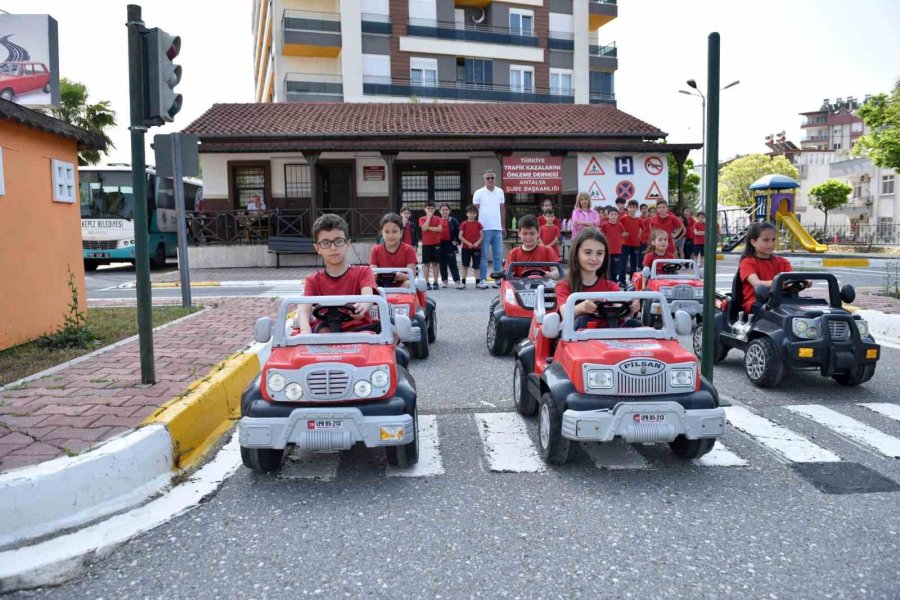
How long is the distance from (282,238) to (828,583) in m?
19.2

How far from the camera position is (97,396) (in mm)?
4992

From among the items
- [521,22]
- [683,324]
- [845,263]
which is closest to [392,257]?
[683,324]

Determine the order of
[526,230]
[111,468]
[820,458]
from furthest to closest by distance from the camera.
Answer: [526,230] → [820,458] → [111,468]

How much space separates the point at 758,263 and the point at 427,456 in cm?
423

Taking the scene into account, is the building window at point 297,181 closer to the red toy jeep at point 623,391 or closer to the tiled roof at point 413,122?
the tiled roof at point 413,122

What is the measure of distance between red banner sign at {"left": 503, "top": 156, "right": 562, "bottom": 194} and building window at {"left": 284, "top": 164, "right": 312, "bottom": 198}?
272 inches

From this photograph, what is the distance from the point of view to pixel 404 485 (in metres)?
3.94

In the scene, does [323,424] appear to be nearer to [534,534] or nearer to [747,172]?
[534,534]

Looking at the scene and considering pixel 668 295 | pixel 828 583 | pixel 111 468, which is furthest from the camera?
pixel 668 295

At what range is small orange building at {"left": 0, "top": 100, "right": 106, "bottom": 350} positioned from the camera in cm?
674

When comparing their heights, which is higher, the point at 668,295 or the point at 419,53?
the point at 419,53

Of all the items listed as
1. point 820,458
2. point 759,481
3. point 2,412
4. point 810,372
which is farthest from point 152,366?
point 810,372

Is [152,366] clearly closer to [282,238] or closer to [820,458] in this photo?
[820,458]

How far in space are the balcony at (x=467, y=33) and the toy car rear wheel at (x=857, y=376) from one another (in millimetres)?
34707
